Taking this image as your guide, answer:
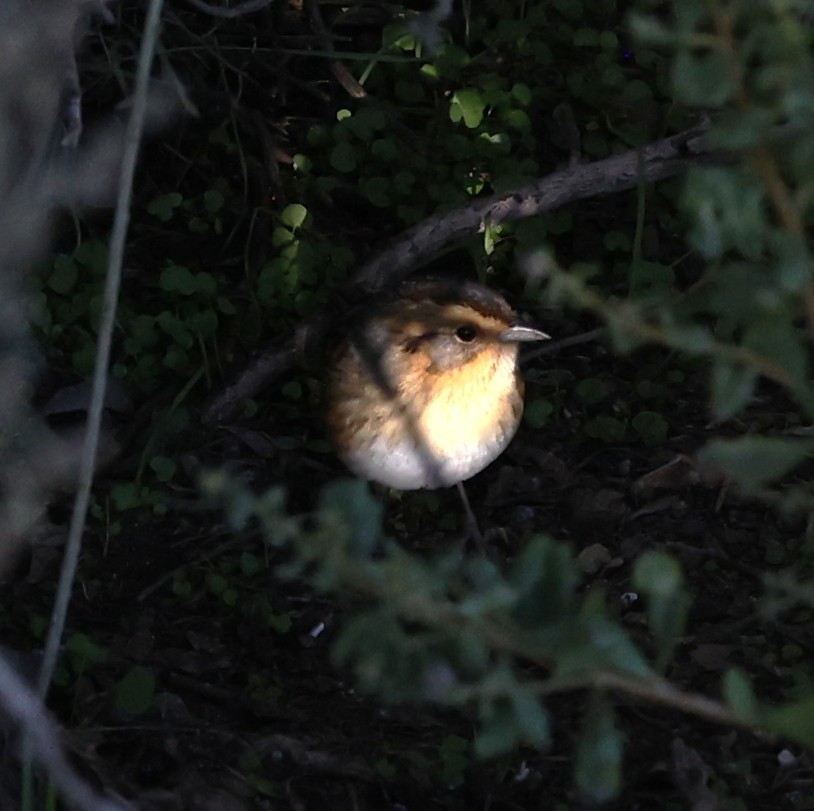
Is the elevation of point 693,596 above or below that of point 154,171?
below

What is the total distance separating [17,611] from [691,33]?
7.63 feet

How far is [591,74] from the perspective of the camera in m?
4.11

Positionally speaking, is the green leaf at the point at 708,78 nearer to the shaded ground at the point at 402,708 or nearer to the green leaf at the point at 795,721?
the green leaf at the point at 795,721

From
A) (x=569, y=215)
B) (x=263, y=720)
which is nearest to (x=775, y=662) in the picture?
(x=263, y=720)

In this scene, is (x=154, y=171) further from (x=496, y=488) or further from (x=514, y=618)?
(x=514, y=618)

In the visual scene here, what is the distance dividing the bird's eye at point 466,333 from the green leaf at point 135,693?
3.74 ft

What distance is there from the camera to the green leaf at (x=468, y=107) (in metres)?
3.96

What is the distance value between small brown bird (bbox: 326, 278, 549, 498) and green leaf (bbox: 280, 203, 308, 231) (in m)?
0.50

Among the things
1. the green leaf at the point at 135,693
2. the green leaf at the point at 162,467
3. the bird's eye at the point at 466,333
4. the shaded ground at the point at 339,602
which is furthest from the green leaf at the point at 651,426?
the green leaf at the point at 135,693

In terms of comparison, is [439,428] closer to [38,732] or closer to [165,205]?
[165,205]

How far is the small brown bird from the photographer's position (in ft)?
11.1

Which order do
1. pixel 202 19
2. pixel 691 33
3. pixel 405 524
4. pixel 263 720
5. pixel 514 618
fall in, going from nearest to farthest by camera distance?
pixel 691 33 → pixel 514 618 → pixel 263 720 → pixel 405 524 → pixel 202 19

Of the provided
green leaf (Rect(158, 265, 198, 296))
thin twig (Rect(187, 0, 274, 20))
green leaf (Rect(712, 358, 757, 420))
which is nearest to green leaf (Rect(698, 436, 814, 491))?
green leaf (Rect(712, 358, 757, 420))

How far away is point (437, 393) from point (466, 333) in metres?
0.17
